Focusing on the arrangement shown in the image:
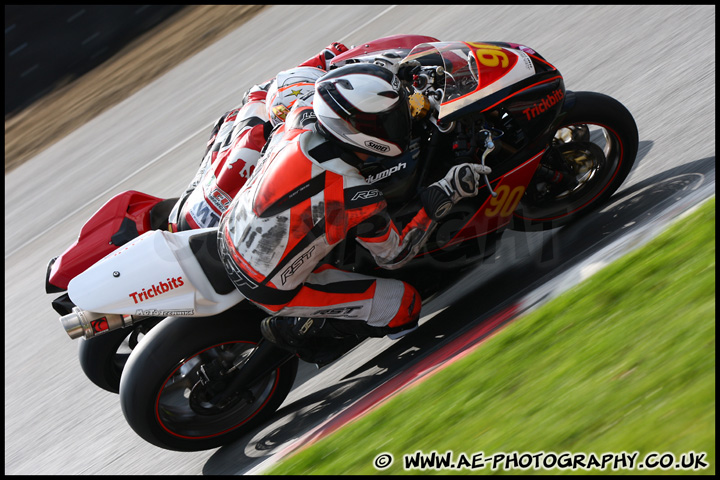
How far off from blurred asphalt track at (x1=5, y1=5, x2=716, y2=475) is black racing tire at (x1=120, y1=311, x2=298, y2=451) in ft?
0.51

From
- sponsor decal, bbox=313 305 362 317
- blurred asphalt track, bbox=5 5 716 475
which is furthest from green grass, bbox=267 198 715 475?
sponsor decal, bbox=313 305 362 317

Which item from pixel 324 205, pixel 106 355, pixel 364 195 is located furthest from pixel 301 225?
pixel 106 355

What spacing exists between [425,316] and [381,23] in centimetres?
552

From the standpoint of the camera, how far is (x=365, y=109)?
12.0ft

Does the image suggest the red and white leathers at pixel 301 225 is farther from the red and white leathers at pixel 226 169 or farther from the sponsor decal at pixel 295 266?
the red and white leathers at pixel 226 169

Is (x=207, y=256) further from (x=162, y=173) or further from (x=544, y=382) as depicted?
(x=162, y=173)

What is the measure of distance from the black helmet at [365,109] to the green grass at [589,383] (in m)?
1.14

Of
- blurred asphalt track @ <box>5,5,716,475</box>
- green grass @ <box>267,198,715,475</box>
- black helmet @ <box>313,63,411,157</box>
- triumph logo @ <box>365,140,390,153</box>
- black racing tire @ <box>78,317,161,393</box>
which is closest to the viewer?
green grass @ <box>267,198,715,475</box>

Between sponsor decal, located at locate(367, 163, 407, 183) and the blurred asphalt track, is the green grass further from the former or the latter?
sponsor decal, located at locate(367, 163, 407, 183)

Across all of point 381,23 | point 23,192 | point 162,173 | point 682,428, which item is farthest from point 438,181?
point 23,192

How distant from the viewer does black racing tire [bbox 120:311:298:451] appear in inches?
157

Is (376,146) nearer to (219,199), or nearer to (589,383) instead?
(219,199)

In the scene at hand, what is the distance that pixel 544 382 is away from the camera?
129 inches

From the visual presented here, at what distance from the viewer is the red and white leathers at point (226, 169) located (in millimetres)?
4621
